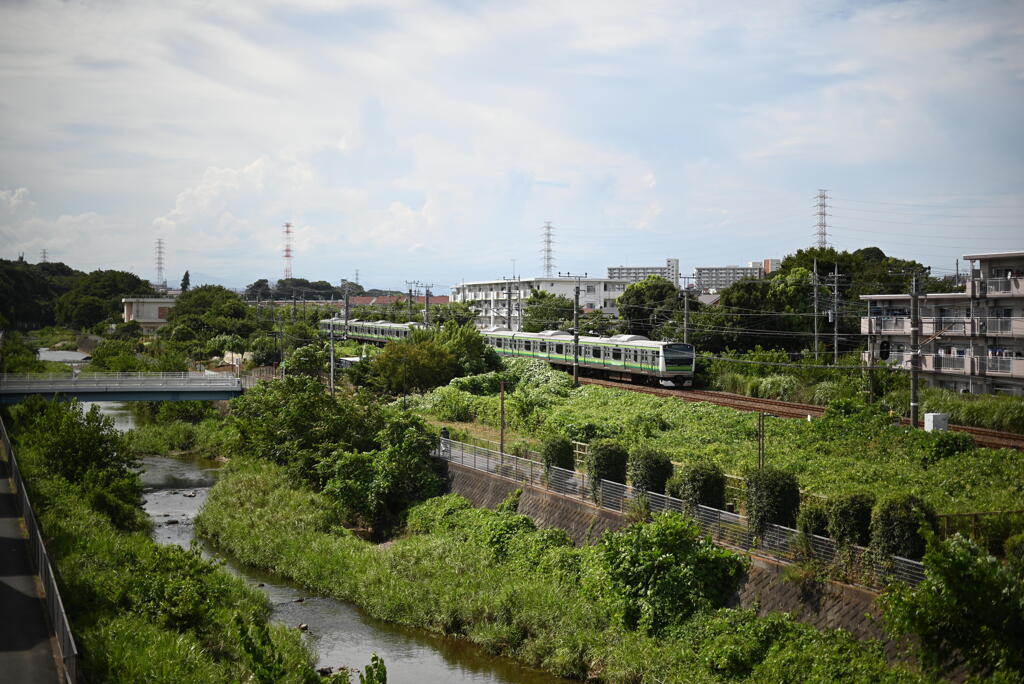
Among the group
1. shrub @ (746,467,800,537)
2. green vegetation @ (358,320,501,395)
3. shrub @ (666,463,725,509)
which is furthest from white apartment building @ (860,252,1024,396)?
green vegetation @ (358,320,501,395)

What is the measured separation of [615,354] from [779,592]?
26528mm

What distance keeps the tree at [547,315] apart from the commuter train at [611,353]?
11.7 meters

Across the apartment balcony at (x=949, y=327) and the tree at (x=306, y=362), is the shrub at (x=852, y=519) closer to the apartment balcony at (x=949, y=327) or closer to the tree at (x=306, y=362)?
the apartment balcony at (x=949, y=327)

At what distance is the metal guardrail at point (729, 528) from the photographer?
13.6m

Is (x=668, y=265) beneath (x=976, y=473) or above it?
above

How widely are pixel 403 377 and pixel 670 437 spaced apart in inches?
737

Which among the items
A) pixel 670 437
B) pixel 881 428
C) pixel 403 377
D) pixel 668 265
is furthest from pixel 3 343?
pixel 668 265

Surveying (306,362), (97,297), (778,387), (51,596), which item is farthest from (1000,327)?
(97,297)

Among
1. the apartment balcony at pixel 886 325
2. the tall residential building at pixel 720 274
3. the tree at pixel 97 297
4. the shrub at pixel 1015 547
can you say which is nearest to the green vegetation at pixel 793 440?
the shrub at pixel 1015 547

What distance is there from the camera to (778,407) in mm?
31188

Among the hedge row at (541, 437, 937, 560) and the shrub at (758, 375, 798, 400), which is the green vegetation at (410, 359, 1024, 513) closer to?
the hedge row at (541, 437, 937, 560)

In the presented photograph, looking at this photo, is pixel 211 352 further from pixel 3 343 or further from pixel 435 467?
pixel 435 467

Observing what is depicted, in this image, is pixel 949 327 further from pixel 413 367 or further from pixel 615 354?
pixel 413 367

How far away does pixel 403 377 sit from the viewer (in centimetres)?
4131
